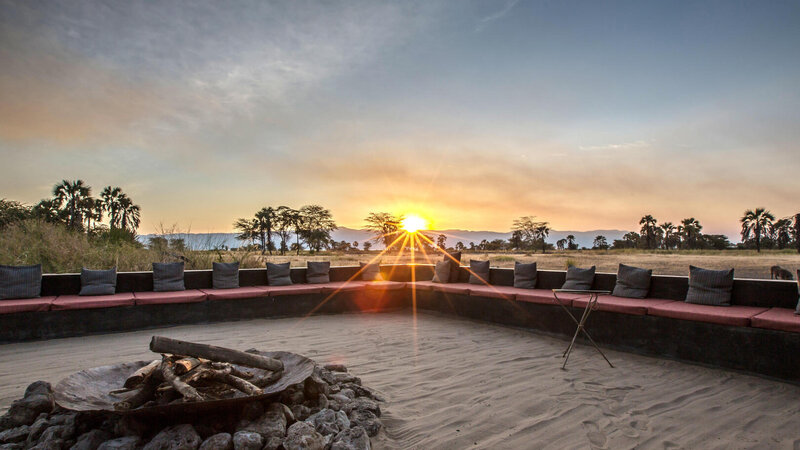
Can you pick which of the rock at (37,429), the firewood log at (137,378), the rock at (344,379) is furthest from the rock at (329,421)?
the rock at (37,429)

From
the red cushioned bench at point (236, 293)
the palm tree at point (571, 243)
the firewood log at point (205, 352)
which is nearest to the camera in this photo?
the firewood log at point (205, 352)

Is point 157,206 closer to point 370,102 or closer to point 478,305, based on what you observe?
point 370,102

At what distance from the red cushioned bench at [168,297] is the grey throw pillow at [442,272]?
12.0 feet

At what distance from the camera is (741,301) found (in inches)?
168

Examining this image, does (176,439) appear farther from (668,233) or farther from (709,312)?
(668,233)

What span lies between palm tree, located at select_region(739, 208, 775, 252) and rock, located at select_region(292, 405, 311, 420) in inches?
1564

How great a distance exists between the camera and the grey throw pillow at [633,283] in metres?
4.87

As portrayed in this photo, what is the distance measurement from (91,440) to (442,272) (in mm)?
5592

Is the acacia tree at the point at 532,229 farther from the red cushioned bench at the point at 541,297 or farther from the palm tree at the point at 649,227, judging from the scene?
the red cushioned bench at the point at 541,297

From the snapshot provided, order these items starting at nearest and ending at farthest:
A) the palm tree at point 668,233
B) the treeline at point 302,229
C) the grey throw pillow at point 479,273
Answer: the grey throw pillow at point 479,273 < the treeline at point 302,229 < the palm tree at point 668,233

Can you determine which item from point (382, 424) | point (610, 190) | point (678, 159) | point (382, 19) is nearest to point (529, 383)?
point (382, 424)

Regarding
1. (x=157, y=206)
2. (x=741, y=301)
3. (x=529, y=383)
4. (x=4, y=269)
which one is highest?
(x=157, y=206)

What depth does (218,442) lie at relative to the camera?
193 cm

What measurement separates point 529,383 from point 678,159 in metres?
6.67
